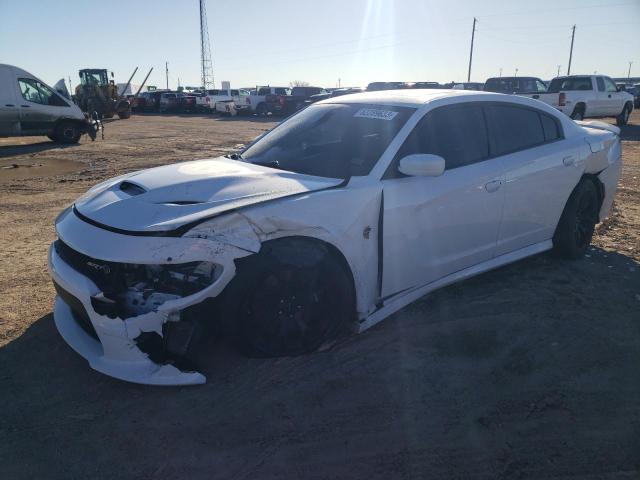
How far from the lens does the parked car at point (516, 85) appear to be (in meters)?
19.1

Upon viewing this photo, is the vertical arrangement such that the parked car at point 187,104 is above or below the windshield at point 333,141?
above

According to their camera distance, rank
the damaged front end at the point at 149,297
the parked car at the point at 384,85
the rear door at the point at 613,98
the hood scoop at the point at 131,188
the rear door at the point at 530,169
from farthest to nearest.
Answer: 1. the parked car at the point at 384,85
2. the rear door at the point at 613,98
3. the rear door at the point at 530,169
4. the hood scoop at the point at 131,188
5. the damaged front end at the point at 149,297

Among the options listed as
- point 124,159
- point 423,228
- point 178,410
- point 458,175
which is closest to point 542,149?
point 458,175

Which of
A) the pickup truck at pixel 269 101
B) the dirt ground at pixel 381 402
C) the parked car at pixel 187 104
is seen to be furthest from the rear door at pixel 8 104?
the parked car at pixel 187 104

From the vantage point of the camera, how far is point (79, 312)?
2818 mm

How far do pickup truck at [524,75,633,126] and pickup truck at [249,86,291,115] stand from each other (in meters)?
16.4

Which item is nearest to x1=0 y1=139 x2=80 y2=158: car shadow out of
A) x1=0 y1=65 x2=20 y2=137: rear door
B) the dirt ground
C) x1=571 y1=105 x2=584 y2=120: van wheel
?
x1=0 y1=65 x2=20 y2=137: rear door

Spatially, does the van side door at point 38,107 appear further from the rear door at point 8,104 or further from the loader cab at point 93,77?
the loader cab at point 93,77

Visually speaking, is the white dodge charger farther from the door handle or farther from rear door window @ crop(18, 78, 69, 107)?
rear door window @ crop(18, 78, 69, 107)

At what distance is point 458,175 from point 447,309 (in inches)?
40.0

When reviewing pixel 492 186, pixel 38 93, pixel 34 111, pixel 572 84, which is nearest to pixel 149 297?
pixel 492 186

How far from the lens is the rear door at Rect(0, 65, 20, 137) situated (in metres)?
13.9

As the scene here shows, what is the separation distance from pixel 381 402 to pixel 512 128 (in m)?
2.69

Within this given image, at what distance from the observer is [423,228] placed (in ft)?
11.2
